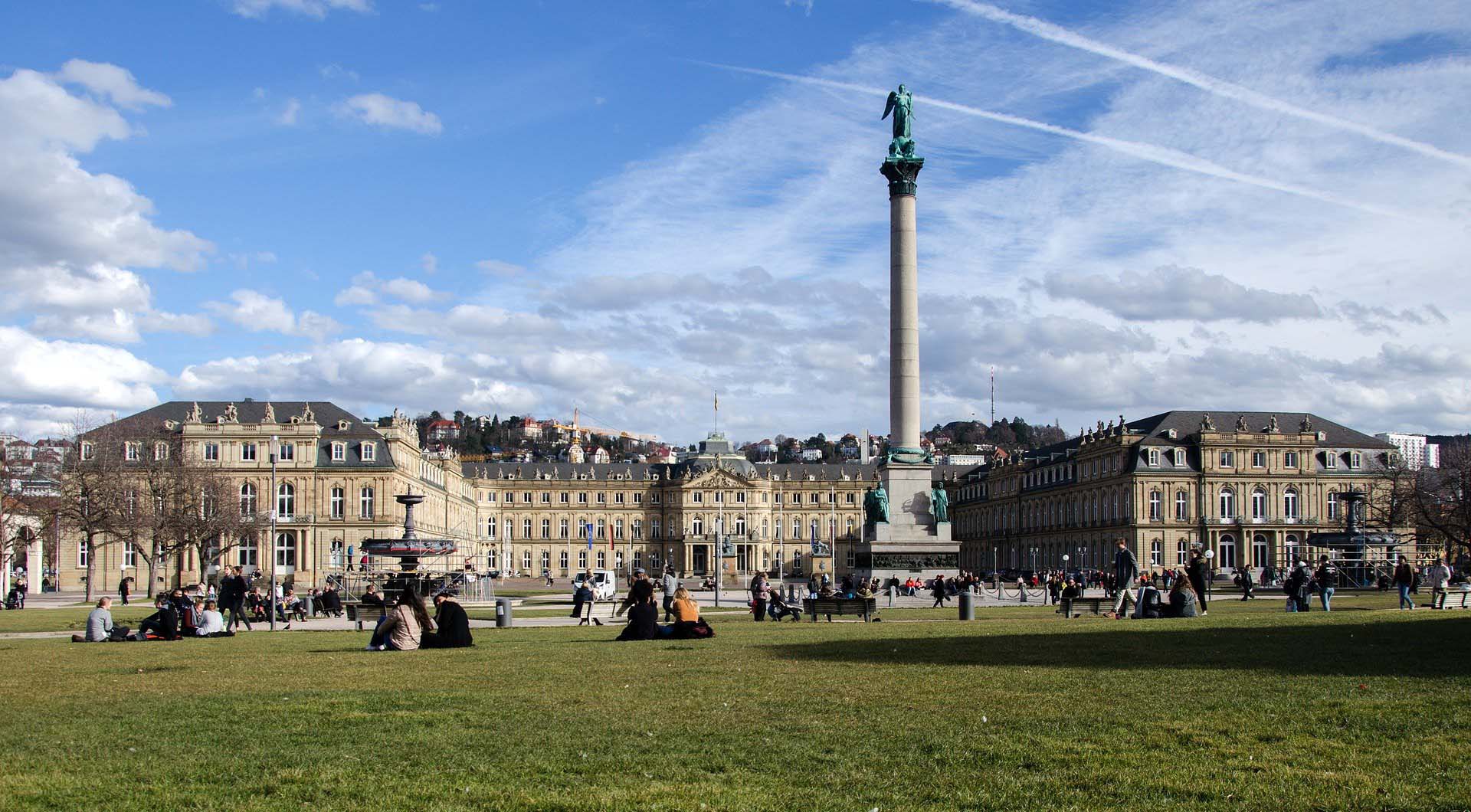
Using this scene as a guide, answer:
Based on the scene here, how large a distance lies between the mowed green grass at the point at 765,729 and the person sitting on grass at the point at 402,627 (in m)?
1.92

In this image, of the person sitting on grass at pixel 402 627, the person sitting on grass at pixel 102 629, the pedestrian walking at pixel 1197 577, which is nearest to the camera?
the person sitting on grass at pixel 402 627

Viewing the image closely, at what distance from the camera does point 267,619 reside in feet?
140

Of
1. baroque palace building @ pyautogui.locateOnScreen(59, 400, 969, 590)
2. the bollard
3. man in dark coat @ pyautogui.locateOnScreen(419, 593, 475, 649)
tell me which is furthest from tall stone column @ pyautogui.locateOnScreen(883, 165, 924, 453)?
baroque palace building @ pyautogui.locateOnScreen(59, 400, 969, 590)

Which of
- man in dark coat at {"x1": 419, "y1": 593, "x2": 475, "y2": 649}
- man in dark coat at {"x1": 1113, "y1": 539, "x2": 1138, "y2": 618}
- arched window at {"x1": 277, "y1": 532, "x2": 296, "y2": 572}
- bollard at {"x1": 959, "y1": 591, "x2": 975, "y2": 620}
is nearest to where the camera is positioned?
man in dark coat at {"x1": 419, "y1": 593, "x2": 475, "y2": 649}

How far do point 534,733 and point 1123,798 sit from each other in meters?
5.79

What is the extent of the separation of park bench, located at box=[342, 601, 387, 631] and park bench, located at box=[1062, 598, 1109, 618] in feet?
60.7

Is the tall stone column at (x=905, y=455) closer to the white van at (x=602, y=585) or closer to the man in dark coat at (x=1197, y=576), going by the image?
the white van at (x=602, y=585)

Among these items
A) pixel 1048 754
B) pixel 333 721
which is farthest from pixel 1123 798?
pixel 333 721

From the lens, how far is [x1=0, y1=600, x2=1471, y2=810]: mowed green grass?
9.95 metres

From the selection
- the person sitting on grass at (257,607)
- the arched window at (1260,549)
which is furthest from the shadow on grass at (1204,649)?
the arched window at (1260,549)

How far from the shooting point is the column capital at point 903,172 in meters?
65.7

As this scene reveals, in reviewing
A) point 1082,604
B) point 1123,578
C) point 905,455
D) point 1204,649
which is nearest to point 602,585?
point 905,455

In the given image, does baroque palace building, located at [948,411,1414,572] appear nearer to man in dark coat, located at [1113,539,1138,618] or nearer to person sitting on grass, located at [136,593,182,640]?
man in dark coat, located at [1113,539,1138,618]

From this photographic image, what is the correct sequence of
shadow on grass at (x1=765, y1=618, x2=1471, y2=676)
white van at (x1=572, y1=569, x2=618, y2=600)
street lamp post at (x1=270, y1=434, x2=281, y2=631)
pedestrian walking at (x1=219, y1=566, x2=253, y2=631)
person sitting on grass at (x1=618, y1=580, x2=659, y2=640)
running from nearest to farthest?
shadow on grass at (x1=765, y1=618, x2=1471, y2=676), person sitting on grass at (x1=618, y1=580, x2=659, y2=640), pedestrian walking at (x1=219, y1=566, x2=253, y2=631), white van at (x1=572, y1=569, x2=618, y2=600), street lamp post at (x1=270, y1=434, x2=281, y2=631)
